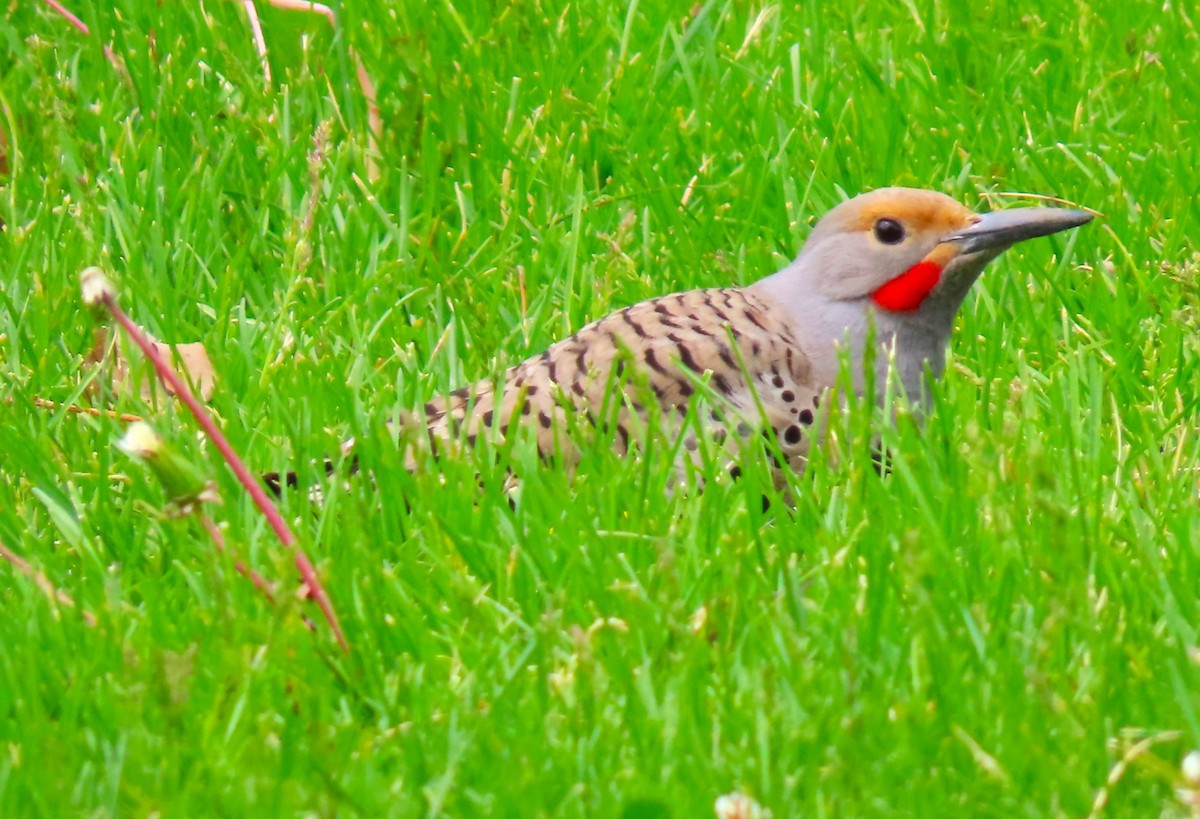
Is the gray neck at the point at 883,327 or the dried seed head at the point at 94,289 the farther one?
the gray neck at the point at 883,327

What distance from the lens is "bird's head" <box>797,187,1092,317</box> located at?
4.16m

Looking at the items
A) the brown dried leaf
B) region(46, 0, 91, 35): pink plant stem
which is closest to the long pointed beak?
the brown dried leaf

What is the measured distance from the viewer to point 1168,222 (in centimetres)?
475

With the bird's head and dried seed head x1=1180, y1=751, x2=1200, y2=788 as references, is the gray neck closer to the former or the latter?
the bird's head

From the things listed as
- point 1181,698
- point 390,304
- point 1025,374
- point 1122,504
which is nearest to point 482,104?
point 390,304

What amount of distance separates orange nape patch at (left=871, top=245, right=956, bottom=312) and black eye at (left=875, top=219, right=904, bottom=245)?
7 centimetres

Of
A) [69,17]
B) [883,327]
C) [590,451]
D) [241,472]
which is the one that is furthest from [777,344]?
[69,17]

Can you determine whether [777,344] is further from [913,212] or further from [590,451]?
[590,451]

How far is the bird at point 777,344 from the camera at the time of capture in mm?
3807

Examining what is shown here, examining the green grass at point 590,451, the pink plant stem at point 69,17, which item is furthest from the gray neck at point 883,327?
the pink plant stem at point 69,17

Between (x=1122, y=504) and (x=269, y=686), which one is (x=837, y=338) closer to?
(x=1122, y=504)

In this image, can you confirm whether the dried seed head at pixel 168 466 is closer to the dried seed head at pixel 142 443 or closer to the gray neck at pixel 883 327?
the dried seed head at pixel 142 443

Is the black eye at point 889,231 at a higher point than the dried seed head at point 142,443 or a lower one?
lower

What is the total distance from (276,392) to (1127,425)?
5.67 feet
